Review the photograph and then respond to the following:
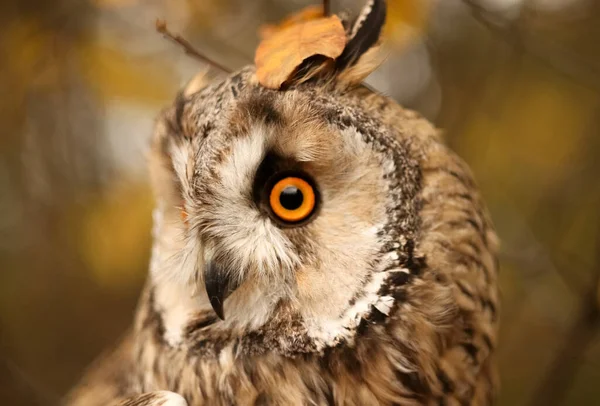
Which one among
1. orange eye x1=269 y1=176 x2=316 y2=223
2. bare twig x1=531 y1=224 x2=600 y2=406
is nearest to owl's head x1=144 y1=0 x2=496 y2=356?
orange eye x1=269 y1=176 x2=316 y2=223

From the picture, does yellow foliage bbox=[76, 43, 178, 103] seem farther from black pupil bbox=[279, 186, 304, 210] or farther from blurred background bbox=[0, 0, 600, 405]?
black pupil bbox=[279, 186, 304, 210]

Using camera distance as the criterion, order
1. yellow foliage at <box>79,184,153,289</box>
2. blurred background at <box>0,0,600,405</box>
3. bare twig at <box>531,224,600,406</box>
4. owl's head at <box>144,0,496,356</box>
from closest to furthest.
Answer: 1. owl's head at <box>144,0,496,356</box>
2. bare twig at <box>531,224,600,406</box>
3. blurred background at <box>0,0,600,405</box>
4. yellow foliage at <box>79,184,153,289</box>

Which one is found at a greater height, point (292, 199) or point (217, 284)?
point (292, 199)

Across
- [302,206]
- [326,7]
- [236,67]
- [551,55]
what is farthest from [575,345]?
[236,67]

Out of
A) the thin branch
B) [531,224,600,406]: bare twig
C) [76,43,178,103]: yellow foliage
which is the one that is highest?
[76,43,178,103]: yellow foliage

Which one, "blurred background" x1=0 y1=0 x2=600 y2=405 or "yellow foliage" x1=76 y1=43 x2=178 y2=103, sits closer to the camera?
"blurred background" x1=0 y1=0 x2=600 y2=405

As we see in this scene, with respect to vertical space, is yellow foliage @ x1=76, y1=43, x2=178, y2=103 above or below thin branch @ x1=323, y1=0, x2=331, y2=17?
above

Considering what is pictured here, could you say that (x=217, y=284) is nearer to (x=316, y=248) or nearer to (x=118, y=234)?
(x=316, y=248)
